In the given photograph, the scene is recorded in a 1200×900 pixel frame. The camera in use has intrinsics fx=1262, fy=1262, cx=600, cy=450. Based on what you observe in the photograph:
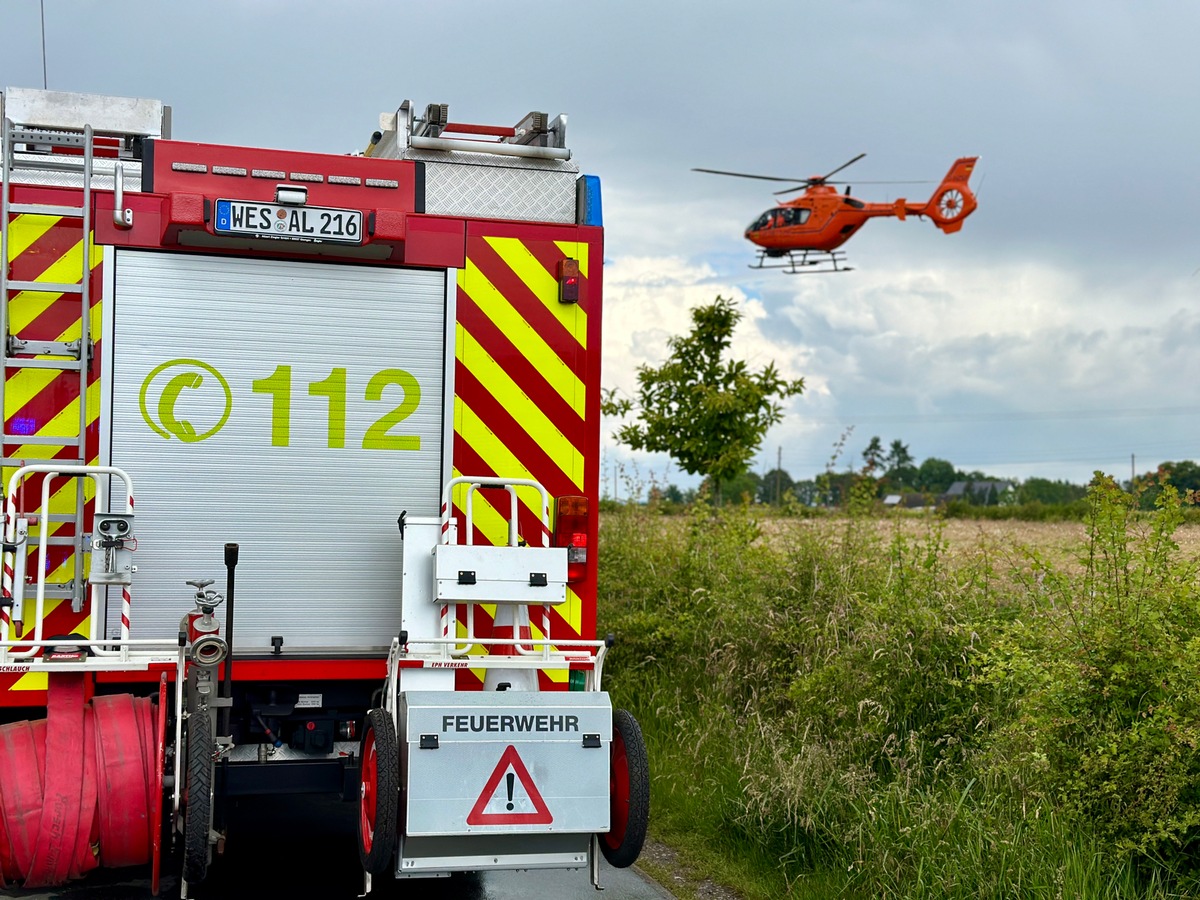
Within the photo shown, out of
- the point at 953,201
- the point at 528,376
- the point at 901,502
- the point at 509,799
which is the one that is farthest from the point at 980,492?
the point at 509,799

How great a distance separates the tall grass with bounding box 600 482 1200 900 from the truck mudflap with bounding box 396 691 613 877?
1279 mm

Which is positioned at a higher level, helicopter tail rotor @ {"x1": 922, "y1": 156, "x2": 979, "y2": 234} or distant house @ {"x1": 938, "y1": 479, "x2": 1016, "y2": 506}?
helicopter tail rotor @ {"x1": 922, "y1": 156, "x2": 979, "y2": 234}

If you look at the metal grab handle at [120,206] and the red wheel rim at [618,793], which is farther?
the metal grab handle at [120,206]

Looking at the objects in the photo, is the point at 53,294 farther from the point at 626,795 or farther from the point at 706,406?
the point at 706,406

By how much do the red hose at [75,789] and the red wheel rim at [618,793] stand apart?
5.91ft

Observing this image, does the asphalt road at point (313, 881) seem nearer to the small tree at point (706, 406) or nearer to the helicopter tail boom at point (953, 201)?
the small tree at point (706, 406)

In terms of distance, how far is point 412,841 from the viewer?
16.1 ft

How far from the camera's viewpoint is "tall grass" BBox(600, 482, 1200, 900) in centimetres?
489

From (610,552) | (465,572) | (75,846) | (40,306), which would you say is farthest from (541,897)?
(610,552)

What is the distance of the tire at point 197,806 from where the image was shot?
16.1ft

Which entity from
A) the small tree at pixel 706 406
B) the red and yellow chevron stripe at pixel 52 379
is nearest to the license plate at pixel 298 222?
the red and yellow chevron stripe at pixel 52 379

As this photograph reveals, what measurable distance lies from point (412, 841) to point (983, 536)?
4692 mm

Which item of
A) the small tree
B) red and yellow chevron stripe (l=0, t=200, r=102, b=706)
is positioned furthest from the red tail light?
the small tree

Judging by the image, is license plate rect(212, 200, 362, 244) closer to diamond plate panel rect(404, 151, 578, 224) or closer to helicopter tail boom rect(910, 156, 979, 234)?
diamond plate panel rect(404, 151, 578, 224)
